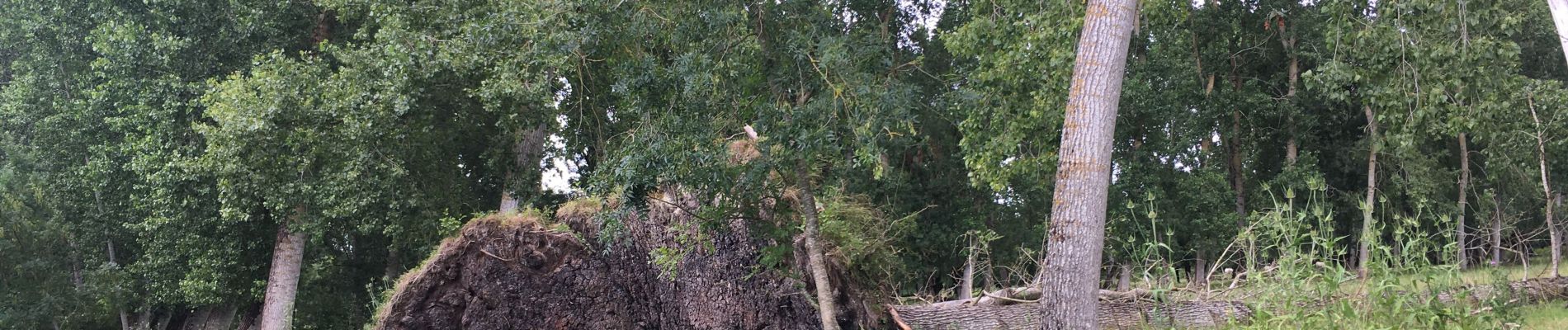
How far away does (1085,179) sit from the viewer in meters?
6.79

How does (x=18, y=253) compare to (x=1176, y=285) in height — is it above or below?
above

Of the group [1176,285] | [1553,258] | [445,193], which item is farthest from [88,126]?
[1553,258]

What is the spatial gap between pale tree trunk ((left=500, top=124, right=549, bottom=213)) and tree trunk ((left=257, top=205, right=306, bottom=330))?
306 centimetres

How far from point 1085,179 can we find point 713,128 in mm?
2535

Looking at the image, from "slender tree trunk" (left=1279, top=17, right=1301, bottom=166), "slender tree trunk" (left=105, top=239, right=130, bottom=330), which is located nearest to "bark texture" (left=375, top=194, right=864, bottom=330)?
"slender tree trunk" (left=105, top=239, right=130, bottom=330)

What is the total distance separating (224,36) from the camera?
1572 centimetres

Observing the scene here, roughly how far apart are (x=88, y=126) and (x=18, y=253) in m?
2.59

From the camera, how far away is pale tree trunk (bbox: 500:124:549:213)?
15.0 m

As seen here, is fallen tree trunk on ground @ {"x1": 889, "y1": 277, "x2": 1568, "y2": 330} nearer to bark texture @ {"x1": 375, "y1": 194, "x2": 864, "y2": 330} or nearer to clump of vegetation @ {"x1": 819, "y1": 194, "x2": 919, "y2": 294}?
clump of vegetation @ {"x1": 819, "y1": 194, "x2": 919, "y2": 294}

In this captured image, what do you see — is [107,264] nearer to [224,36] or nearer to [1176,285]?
[224,36]

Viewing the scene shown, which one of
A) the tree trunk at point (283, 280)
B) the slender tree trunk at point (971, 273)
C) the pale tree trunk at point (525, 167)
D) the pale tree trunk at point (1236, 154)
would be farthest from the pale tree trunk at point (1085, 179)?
the pale tree trunk at point (1236, 154)

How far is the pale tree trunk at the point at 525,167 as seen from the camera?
49.4ft

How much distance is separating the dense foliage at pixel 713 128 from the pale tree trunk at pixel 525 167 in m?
0.06

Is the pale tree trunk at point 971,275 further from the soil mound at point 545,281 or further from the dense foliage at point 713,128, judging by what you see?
the soil mound at point 545,281
